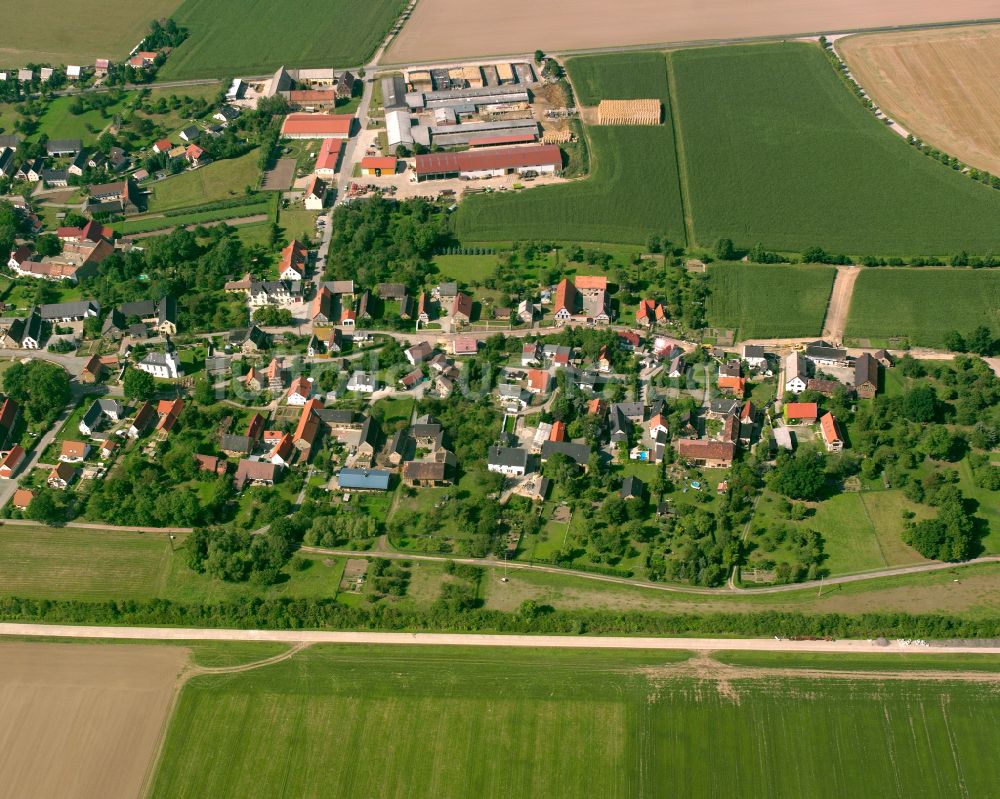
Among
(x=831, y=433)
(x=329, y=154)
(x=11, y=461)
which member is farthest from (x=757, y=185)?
(x=11, y=461)

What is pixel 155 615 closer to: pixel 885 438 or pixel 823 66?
pixel 885 438

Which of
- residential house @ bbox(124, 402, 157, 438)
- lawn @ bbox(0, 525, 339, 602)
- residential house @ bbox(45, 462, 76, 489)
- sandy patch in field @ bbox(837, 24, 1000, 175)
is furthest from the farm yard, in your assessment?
lawn @ bbox(0, 525, 339, 602)

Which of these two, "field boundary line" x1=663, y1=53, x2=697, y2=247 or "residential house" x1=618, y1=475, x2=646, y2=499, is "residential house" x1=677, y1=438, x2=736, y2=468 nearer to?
"residential house" x1=618, y1=475, x2=646, y2=499

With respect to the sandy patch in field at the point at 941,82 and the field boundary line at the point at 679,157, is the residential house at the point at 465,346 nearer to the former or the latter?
the field boundary line at the point at 679,157

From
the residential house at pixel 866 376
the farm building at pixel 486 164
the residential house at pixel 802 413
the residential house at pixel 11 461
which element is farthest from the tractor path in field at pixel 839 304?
the residential house at pixel 11 461

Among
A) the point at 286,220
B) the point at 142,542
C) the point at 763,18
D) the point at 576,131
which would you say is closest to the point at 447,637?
the point at 142,542
